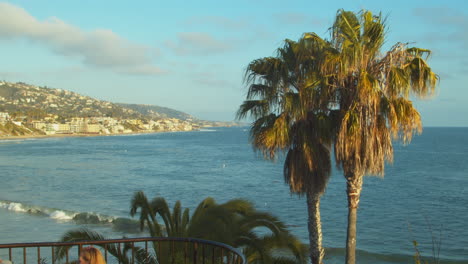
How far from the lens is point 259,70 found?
9.69 m

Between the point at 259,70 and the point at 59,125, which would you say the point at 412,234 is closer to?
the point at 259,70

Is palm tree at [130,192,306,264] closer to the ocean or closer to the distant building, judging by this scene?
the ocean

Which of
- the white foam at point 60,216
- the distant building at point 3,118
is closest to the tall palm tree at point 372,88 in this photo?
the white foam at point 60,216

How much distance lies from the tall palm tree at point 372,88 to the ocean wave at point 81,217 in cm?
1667

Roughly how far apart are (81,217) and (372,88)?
21.4 metres

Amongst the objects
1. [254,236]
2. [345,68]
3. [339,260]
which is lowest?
[339,260]

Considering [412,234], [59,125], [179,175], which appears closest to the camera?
[412,234]

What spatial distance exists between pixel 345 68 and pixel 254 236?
4.00 metres

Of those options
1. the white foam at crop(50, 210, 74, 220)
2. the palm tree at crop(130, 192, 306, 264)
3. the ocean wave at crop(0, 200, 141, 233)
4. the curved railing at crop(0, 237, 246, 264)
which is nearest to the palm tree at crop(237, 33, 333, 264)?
the palm tree at crop(130, 192, 306, 264)

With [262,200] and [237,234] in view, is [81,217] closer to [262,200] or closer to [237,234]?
[262,200]

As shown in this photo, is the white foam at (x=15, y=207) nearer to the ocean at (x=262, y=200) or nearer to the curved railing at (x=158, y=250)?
the ocean at (x=262, y=200)

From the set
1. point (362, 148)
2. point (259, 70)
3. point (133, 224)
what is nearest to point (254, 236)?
point (362, 148)

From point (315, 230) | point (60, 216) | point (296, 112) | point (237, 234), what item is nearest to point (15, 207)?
point (60, 216)

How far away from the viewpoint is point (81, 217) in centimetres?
2511
